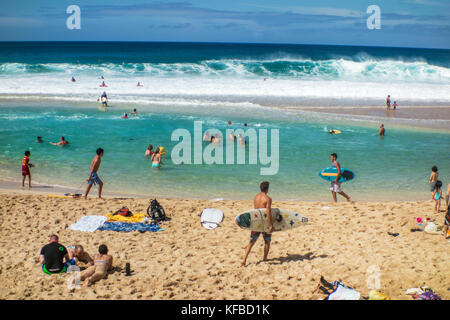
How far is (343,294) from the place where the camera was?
230 inches

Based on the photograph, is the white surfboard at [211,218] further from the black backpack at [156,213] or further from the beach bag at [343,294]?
the beach bag at [343,294]

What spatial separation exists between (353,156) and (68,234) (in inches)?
437

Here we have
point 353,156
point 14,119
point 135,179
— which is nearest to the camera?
point 135,179

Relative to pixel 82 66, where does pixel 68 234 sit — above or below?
below

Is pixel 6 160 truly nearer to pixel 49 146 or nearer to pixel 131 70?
pixel 49 146

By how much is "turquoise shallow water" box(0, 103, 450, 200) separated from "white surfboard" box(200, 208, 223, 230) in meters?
2.00

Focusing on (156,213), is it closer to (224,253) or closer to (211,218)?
(211,218)

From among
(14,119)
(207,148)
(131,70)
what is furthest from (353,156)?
(131,70)

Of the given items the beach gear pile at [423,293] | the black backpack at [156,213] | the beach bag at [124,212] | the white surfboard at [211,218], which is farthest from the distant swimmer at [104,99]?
the beach gear pile at [423,293]

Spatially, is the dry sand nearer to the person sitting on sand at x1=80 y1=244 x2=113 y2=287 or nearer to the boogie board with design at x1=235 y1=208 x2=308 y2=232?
the person sitting on sand at x1=80 y1=244 x2=113 y2=287

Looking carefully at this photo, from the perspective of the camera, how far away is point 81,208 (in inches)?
382

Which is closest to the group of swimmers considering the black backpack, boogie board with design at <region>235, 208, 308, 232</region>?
boogie board with design at <region>235, 208, 308, 232</region>

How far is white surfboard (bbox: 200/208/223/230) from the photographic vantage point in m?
8.94
